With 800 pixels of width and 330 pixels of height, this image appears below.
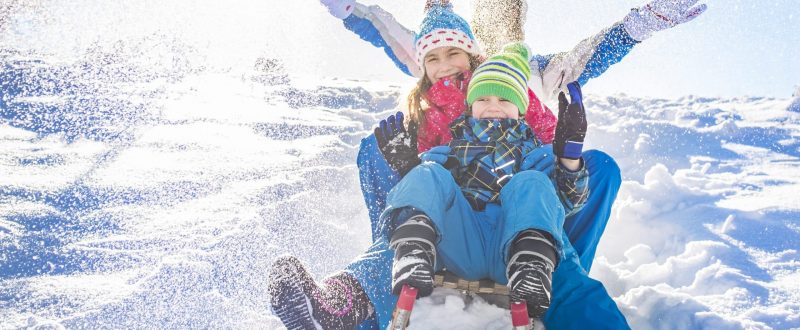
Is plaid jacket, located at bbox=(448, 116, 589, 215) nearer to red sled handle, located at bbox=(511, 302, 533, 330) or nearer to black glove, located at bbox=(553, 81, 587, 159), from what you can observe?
black glove, located at bbox=(553, 81, 587, 159)

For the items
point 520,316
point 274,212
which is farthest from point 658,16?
point 274,212

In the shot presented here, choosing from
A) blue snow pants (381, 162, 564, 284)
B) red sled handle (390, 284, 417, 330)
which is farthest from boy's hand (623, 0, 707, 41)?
red sled handle (390, 284, 417, 330)

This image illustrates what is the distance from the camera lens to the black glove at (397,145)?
2357mm

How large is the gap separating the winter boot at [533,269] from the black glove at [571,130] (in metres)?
0.40

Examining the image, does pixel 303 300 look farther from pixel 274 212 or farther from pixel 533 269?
pixel 274 212

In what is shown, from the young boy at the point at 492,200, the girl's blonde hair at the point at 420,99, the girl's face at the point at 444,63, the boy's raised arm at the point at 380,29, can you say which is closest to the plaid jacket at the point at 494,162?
the young boy at the point at 492,200

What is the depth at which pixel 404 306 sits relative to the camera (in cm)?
139

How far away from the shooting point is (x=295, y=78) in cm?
1284

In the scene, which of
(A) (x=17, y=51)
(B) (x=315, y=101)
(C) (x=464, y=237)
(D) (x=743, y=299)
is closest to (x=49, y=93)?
(B) (x=315, y=101)

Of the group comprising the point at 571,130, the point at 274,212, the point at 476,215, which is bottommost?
the point at 274,212

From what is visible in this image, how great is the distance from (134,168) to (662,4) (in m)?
5.25

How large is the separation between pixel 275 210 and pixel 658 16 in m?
3.01

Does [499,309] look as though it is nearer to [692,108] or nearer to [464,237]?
[464,237]

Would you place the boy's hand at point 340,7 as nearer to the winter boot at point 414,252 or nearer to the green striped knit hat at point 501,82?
the green striped knit hat at point 501,82
